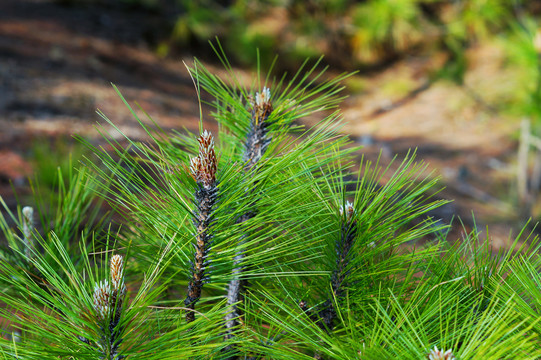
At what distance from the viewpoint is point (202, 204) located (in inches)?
28.3

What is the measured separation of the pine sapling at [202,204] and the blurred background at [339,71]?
70.6 inches

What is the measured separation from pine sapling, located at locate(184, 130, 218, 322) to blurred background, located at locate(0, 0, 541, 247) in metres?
Answer: 1.79

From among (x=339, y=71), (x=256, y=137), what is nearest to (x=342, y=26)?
(x=339, y=71)

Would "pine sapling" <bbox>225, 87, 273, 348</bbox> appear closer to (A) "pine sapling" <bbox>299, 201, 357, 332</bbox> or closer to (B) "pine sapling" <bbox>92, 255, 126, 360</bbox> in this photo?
(A) "pine sapling" <bbox>299, 201, 357, 332</bbox>

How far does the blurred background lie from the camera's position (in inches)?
128

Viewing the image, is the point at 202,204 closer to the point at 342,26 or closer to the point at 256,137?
the point at 256,137

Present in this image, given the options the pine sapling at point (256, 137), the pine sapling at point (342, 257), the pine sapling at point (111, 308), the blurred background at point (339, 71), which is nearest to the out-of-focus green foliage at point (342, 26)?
the blurred background at point (339, 71)

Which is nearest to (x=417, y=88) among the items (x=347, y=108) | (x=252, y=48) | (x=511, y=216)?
(x=347, y=108)

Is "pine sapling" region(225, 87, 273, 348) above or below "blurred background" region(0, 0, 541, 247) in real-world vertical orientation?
below

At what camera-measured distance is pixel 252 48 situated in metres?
5.46

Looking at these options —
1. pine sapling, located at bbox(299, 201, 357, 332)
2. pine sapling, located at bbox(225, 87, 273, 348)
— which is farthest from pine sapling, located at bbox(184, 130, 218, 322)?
pine sapling, located at bbox(299, 201, 357, 332)

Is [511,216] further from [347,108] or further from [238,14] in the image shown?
[238,14]

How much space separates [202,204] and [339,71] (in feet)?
18.7

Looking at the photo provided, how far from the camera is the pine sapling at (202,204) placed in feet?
2.24
